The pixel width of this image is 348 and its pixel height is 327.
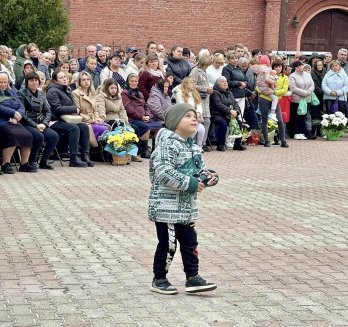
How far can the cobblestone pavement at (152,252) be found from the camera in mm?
7574

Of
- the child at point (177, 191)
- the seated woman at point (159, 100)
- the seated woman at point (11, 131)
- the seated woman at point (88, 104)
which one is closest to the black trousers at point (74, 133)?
the seated woman at point (88, 104)

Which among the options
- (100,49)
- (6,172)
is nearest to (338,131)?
(100,49)

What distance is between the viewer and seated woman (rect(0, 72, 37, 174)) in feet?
52.5

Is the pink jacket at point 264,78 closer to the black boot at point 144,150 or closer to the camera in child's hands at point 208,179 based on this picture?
the black boot at point 144,150

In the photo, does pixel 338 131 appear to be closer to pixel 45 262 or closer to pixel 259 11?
pixel 259 11

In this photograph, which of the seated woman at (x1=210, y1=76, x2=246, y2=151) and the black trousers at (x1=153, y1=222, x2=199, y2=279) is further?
the seated woman at (x1=210, y1=76, x2=246, y2=151)

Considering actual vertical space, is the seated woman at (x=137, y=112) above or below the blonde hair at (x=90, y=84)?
below

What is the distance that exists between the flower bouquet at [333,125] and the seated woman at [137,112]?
597 centimetres

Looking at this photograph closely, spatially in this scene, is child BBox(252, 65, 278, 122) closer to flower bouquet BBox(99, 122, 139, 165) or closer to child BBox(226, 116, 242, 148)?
child BBox(226, 116, 242, 148)

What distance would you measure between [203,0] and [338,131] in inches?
471

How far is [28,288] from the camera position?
8219 millimetres

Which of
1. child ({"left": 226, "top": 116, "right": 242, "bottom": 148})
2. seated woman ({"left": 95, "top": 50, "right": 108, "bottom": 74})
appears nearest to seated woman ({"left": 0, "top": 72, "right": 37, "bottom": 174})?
seated woman ({"left": 95, "top": 50, "right": 108, "bottom": 74})

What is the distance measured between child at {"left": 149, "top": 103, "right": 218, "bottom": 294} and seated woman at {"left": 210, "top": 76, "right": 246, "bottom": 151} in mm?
12127

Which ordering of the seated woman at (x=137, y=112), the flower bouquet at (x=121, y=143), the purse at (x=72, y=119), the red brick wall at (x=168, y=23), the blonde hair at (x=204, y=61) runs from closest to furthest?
1. the purse at (x=72, y=119)
2. the flower bouquet at (x=121, y=143)
3. the seated woman at (x=137, y=112)
4. the blonde hair at (x=204, y=61)
5. the red brick wall at (x=168, y=23)
